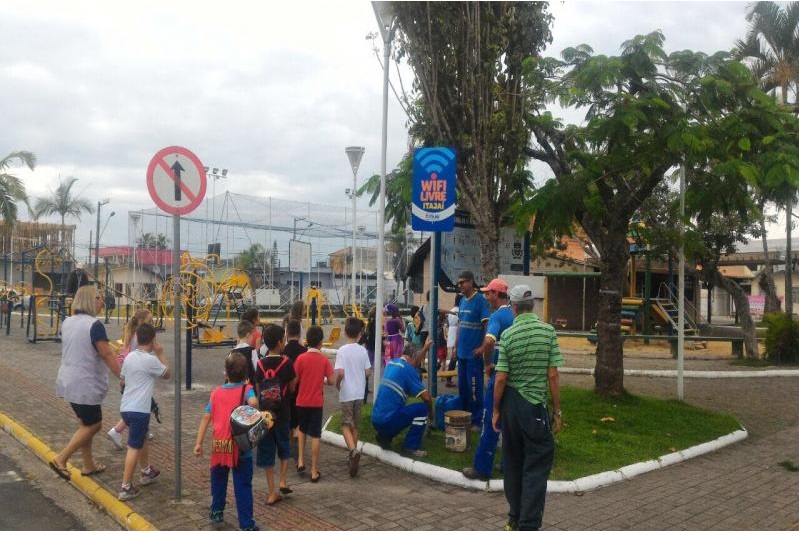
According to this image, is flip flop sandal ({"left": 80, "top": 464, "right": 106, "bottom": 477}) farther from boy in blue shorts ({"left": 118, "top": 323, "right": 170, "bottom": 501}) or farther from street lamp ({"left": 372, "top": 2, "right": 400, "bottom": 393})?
street lamp ({"left": 372, "top": 2, "right": 400, "bottom": 393})

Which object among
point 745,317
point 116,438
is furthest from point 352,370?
point 745,317

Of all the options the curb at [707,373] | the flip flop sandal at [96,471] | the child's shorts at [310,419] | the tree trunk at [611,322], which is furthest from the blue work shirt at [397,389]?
the curb at [707,373]

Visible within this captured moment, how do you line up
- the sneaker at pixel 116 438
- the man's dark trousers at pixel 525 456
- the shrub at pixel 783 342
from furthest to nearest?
the shrub at pixel 783 342 → the sneaker at pixel 116 438 → the man's dark trousers at pixel 525 456

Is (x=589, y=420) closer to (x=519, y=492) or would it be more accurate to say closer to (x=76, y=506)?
(x=519, y=492)

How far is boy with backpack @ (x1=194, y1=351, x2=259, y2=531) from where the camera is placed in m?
5.30

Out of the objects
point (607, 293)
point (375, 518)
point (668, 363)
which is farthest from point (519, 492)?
point (668, 363)

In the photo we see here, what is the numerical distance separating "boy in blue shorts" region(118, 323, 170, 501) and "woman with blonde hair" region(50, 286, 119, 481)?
0.26 meters

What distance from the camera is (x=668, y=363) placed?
56.5 feet

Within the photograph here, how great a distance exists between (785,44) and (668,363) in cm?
1156

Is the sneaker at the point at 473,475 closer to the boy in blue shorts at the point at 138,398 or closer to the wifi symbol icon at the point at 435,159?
the boy in blue shorts at the point at 138,398

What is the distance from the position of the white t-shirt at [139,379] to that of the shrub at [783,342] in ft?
50.3

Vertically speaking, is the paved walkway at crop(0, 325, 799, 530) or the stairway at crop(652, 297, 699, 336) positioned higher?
the stairway at crop(652, 297, 699, 336)

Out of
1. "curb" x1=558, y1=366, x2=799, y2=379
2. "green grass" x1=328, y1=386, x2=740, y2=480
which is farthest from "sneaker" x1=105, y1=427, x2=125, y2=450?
"curb" x1=558, y1=366, x2=799, y2=379

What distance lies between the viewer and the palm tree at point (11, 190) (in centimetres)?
2611
